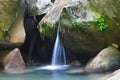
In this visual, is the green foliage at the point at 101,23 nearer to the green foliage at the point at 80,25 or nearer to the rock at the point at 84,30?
the rock at the point at 84,30

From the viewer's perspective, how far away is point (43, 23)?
11406 millimetres

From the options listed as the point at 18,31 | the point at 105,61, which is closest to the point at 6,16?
the point at 18,31

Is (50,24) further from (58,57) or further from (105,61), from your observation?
(105,61)

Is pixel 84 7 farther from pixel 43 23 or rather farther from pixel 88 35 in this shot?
pixel 43 23

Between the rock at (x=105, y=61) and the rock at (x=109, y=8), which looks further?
the rock at (x=109, y=8)

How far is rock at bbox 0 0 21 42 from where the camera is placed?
1170cm

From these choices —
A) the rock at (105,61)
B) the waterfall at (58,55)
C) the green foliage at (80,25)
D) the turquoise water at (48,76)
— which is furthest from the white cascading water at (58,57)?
the rock at (105,61)

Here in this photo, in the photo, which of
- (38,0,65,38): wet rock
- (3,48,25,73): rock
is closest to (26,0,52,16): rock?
(38,0,65,38): wet rock

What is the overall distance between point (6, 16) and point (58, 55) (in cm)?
225

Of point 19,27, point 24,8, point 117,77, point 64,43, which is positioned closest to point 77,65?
point 64,43

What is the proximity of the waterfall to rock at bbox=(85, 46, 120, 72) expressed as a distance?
1.60 m

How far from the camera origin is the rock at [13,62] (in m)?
11.2

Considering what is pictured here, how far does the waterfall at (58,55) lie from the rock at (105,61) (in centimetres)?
160

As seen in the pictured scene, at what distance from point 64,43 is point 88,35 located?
3.21ft
